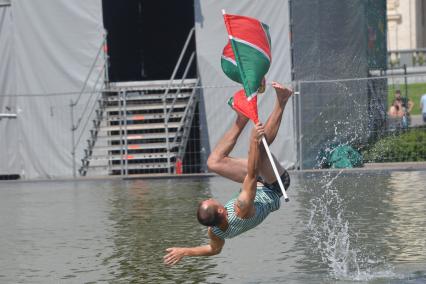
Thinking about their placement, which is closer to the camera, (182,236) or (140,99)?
(182,236)

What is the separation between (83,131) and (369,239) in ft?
42.4

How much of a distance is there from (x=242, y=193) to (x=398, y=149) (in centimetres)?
1397

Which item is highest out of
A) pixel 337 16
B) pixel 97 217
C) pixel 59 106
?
pixel 337 16

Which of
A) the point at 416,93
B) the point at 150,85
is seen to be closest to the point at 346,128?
the point at 150,85

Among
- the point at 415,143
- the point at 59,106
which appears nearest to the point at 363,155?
the point at 415,143

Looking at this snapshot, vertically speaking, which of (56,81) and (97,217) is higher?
(56,81)

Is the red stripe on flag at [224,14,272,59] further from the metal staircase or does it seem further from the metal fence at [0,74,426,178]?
the metal staircase

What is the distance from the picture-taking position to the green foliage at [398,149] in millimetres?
22625

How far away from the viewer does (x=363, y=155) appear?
2255 centimetres

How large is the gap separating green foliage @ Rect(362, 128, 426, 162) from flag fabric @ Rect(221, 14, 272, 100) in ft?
43.2

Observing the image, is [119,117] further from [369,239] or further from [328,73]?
[369,239]

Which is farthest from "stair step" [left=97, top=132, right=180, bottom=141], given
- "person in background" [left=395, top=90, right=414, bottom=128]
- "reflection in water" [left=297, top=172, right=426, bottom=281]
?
"person in background" [left=395, top=90, right=414, bottom=128]

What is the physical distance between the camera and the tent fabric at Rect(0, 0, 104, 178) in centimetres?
2430

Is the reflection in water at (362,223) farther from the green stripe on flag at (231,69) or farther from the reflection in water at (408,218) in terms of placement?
the green stripe on flag at (231,69)
